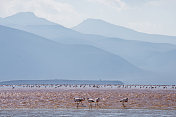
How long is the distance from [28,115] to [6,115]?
204 centimetres

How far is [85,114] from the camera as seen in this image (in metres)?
35.6

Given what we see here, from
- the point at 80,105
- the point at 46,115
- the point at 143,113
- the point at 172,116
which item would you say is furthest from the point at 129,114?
the point at 80,105

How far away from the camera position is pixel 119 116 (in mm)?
33594

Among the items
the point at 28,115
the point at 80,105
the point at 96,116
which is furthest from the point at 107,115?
the point at 80,105

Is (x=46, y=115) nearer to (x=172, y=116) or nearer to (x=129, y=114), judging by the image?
(x=129, y=114)

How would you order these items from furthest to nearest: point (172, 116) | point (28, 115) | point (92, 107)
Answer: point (92, 107), point (28, 115), point (172, 116)

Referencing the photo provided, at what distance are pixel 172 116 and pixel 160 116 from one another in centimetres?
100

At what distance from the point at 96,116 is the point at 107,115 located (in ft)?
3.67

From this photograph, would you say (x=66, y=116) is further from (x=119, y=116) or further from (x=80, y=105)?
(x=80, y=105)

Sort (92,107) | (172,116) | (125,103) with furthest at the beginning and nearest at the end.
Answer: (125,103) → (92,107) → (172,116)

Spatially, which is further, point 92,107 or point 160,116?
point 92,107

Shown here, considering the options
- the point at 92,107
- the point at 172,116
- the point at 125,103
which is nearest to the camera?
the point at 172,116

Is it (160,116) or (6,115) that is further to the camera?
(6,115)

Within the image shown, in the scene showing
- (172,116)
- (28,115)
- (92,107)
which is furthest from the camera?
(92,107)
